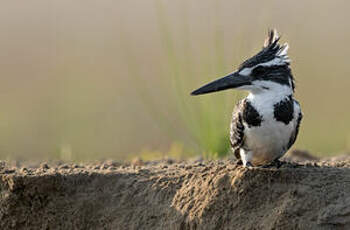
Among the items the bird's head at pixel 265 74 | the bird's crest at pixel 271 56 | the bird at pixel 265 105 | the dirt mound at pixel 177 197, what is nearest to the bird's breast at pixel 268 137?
the bird at pixel 265 105

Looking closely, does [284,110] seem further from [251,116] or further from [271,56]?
[271,56]

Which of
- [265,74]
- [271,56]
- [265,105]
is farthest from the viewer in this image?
[271,56]

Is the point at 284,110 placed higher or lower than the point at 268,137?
higher

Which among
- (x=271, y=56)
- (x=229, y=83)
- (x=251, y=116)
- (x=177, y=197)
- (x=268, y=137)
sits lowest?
(x=177, y=197)

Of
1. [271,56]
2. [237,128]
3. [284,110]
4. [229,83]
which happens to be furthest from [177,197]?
[271,56]

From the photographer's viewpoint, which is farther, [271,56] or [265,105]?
[271,56]

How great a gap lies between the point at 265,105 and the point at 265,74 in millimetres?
292

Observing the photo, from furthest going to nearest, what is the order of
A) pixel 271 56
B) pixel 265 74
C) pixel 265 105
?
pixel 271 56
pixel 265 74
pixel 265 105

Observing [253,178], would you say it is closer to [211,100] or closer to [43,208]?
[43,208]

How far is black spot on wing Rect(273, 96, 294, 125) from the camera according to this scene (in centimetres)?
761

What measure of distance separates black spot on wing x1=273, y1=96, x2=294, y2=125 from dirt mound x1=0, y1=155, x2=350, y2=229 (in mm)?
432

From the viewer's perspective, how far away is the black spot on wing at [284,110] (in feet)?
25.0

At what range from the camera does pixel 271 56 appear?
25.6 ft

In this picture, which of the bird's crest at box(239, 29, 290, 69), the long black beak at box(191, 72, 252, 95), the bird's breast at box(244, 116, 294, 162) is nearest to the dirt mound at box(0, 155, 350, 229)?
the bird's breast at box(244, 116, 294, 162)
